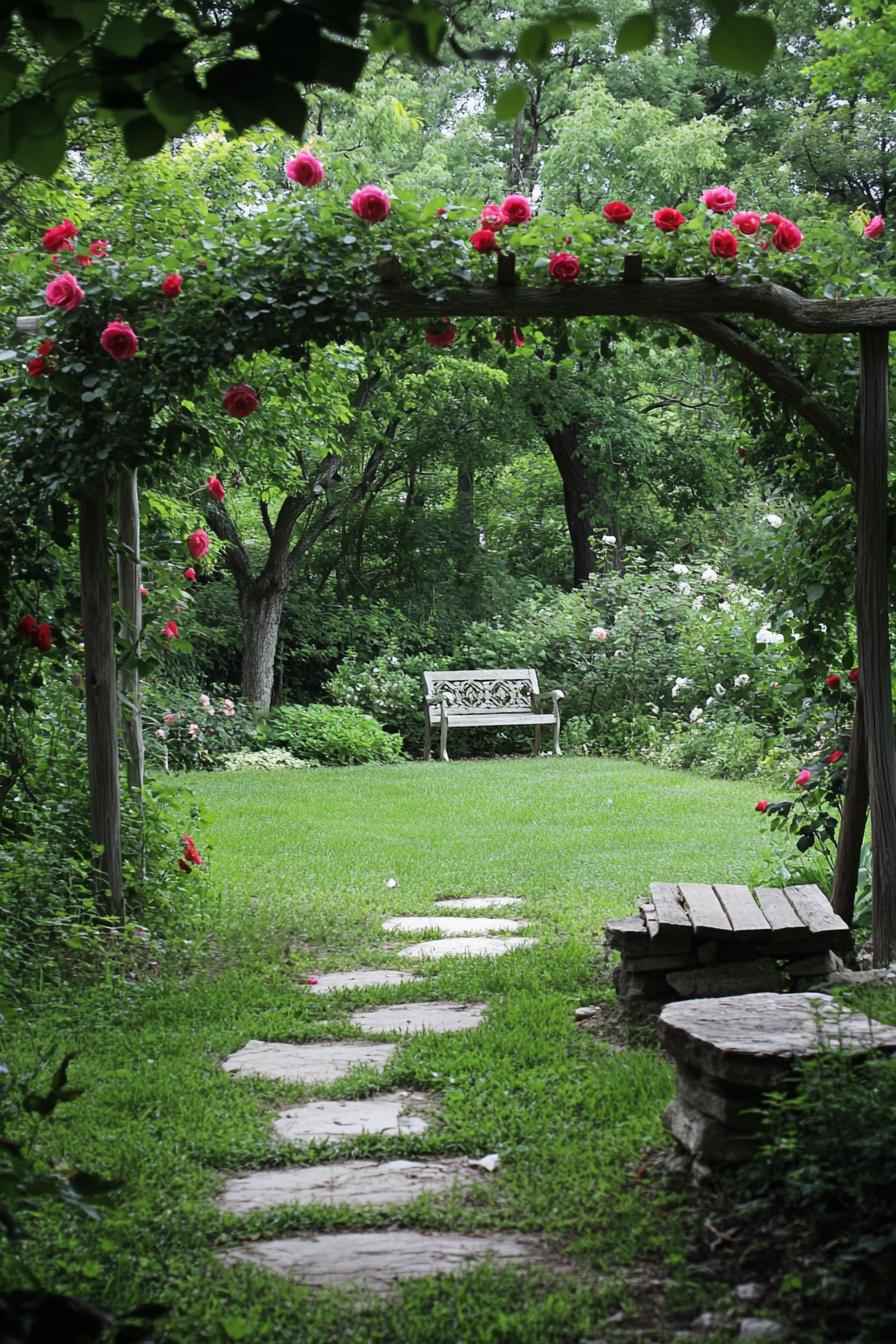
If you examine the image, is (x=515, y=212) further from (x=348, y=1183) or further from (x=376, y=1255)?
(x=376, y=1255)

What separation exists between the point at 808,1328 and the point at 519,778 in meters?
9.39

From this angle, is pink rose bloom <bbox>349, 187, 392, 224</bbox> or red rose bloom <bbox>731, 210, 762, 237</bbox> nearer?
pink rose bloom <bbox>349, 187, 392, 224</bbox>

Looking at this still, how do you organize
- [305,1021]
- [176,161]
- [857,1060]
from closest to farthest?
[857,1060]
[305,1021]
[176,161]

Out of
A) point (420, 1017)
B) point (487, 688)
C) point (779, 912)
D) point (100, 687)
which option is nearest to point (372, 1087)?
point (420, 1017)

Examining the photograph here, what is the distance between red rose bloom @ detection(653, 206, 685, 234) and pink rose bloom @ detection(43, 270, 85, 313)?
6.89ft

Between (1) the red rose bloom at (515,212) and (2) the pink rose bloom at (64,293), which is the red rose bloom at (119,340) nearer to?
(2) the pink rose bloom at (64,293)

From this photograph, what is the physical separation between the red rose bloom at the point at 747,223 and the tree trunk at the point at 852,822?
1.80 m

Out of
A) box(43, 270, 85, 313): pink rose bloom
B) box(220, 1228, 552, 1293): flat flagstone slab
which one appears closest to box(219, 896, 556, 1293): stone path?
box(220, 1228, 552, 1293): flat flagstone slab

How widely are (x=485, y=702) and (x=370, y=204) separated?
10.1 meters

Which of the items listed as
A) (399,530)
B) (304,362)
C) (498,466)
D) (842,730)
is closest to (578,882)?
(842,730)

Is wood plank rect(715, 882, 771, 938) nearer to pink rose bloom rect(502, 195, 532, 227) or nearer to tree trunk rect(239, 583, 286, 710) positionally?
pink rose bloom rect(502, 195, 532, 227)

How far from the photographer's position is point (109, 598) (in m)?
5.35

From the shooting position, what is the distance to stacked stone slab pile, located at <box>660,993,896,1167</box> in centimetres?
279

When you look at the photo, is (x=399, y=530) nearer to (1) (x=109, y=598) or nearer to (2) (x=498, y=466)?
(2) (x=498, y=466)
